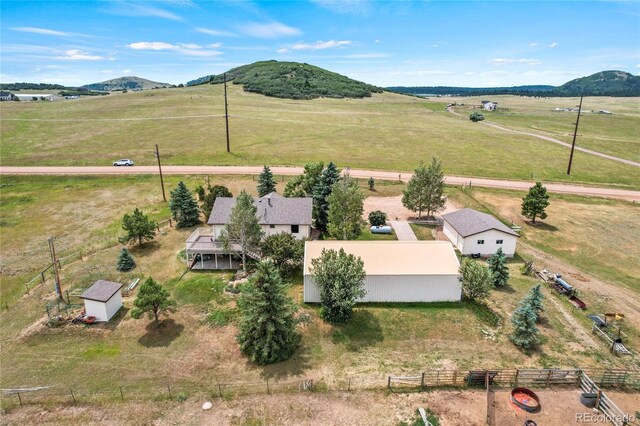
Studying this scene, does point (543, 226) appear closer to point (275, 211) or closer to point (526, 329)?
point (526, 329)

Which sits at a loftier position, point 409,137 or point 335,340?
point 409,137

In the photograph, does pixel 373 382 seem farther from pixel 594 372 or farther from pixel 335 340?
pixel 594 372

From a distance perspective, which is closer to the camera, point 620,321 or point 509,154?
point 620,321

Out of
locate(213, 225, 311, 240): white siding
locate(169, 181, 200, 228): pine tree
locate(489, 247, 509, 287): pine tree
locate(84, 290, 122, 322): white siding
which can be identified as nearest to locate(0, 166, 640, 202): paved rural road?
locate(169, 181, 200, 228): pine tree

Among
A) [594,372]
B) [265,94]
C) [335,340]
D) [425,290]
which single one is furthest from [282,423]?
[265,94]

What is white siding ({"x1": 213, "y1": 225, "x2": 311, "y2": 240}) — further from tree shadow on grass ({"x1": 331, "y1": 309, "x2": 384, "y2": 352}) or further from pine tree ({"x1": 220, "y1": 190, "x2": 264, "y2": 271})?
tree shadow on grass ({"x1": 331, "y1": 309, "x2": 384, "y2": 352})

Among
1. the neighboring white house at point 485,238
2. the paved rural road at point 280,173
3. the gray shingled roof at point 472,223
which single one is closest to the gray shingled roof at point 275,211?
the gray shingled roof at point 472,223

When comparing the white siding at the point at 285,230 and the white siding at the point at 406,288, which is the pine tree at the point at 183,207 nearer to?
the white siding at the point at 285,230

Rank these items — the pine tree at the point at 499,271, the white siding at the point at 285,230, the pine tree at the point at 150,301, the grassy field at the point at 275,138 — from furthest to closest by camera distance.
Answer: the grassy field at the point at 275,138
the white siding at the point at 285,230
the pine tree at the point at 499,271
the pine tree at the point at 150,301
